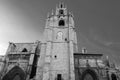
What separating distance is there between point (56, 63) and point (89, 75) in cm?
726

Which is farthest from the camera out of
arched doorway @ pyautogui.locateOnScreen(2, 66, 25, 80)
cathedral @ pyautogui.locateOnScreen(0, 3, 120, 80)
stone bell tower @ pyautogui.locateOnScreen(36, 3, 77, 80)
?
arched doorway @ pyautogui.locateOnScreen(2, 66, 25, 80)

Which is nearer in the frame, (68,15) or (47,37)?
(47,37)

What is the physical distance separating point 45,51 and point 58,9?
16781 mm

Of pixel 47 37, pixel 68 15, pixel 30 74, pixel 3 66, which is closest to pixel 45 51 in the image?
pixel 47 37

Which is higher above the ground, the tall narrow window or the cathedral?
the tall narrow window

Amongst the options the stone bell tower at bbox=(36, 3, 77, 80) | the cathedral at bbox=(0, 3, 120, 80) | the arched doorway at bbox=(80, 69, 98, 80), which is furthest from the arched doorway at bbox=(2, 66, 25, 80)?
the arched doorway at bbox=(80, 69, 98, 80)

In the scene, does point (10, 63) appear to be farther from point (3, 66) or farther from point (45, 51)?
point (45, 51)

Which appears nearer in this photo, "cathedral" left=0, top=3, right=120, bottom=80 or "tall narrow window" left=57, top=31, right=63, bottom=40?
"cathedral" left=0, top=3, right=120, bottom=80

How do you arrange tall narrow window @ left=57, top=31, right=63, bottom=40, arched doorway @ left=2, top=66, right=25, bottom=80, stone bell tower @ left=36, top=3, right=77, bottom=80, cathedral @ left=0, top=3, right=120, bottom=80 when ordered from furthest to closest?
tall narrow window @ left=57, top=31, right=63, bottom=40 < arched doorway @ left=2, top=66, right=25, bottom=80 < cathedral @ left=0, top=3, right=120, bottom=80 < stone bell tower @ left=36, top=3, right=77, bottom=80

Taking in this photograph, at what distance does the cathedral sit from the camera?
850 inches

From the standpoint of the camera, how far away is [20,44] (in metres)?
32.7

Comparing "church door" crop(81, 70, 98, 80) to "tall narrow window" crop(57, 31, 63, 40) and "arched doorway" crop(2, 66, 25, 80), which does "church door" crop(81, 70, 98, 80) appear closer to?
"tall narrow window" crop(57, 31, 63, 40)

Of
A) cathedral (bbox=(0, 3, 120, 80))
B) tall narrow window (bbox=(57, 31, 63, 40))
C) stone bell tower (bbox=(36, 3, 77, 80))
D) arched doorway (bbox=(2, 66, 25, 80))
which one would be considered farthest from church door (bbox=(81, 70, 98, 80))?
arched doorway (bbox=(2, 66, 25, 80))

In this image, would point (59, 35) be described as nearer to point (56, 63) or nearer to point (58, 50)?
point (58, 50)
